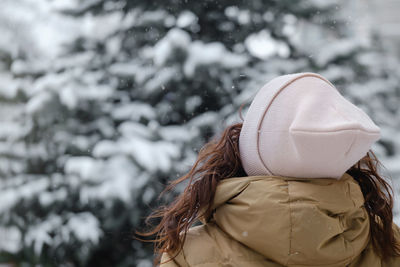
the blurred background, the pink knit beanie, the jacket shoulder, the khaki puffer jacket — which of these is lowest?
the blurred background

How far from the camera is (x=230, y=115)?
111 inches

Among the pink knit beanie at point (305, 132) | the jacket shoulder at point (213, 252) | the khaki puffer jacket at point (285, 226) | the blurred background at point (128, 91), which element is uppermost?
the pink knit beanie at point (305, 132)

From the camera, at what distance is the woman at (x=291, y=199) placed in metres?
0.82

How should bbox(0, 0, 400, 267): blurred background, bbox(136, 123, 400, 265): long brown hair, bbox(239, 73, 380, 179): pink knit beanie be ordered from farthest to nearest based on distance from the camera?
bbox(0, 0, 400, 267): blurred background < bbox(136, 123, 400, 265): long brown hair < bbox(239, 73, 380, 179): pink knit beanie

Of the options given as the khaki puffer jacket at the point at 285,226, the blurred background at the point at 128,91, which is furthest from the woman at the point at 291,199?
the blurred background at the point at 128,91

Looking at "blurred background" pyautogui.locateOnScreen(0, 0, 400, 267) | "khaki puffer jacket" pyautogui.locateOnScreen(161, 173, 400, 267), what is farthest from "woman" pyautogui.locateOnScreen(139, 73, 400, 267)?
"blurred background" pyautogui.locateOnScreen(0, 0, 400, 267)

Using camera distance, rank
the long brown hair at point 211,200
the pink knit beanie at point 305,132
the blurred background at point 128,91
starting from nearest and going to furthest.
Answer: the pink knit beanie at point 305,132
the long brown hair at point 211,200
the blurred background at point 128,91

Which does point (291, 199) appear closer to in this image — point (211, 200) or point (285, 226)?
A: point (285, 226)

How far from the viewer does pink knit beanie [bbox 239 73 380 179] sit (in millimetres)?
811

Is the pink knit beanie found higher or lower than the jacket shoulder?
higher

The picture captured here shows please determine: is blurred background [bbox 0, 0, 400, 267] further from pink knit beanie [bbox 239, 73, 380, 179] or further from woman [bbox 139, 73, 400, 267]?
pink knit beanie [bbox 239, 73, 380, 179]

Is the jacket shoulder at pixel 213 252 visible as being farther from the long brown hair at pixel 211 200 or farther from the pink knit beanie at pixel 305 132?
the pink knit beanie at pixel 305 132

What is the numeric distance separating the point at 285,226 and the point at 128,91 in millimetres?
2328

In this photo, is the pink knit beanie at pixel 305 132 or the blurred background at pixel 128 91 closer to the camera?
the pink knit beanie at pixel 305 132
